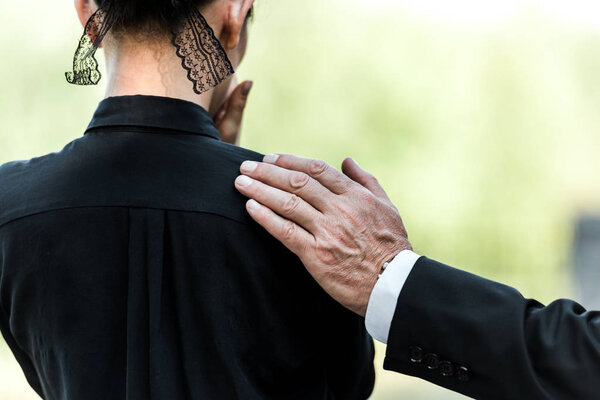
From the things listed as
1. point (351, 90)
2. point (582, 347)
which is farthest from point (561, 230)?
point (582, 347)

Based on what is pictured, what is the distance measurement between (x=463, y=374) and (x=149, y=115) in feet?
2.27

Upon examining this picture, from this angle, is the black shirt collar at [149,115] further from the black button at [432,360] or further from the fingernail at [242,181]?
the black button at [432,360]

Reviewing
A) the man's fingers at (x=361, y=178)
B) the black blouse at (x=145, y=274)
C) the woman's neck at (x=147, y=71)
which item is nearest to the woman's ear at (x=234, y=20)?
the woman's neck at (x=147, y=71)

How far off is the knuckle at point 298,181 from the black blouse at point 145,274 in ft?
0.35

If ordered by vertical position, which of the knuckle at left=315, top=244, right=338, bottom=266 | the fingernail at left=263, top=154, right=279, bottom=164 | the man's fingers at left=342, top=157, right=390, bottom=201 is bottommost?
the knuckle at left=315, top=244, right=338, bottom=266

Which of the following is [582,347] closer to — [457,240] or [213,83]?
[213,83]

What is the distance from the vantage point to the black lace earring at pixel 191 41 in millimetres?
1270

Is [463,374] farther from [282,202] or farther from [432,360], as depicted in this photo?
[282,202]

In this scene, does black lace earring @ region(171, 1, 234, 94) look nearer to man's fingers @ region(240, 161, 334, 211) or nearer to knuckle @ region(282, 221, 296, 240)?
man's fingers @ region(240, 161, 334, 211)

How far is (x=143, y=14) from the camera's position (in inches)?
50.4

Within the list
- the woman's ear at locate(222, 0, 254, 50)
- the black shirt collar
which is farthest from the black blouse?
the woman's ear at locate(222, 0, 254, 50)

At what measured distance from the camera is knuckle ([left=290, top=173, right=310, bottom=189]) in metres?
1.34

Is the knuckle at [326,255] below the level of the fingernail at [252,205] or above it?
below

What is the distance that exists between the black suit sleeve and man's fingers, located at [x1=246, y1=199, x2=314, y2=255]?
21 cm
